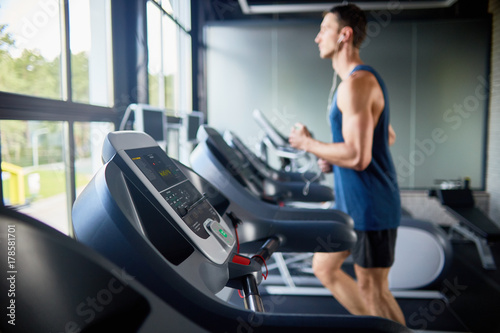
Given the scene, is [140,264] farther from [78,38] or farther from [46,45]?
[78,38]

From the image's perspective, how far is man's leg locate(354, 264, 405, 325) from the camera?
5.66ft

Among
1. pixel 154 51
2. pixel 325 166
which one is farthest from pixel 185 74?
pixel 325 166

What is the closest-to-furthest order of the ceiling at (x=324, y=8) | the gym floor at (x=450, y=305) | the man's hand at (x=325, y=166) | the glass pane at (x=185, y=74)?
the man's hand at (x=325, y=166) < the gym floor at (x=450, y=305) < the ceiling at (x=324, y=8) < the glass pane at (x=185, y=74)

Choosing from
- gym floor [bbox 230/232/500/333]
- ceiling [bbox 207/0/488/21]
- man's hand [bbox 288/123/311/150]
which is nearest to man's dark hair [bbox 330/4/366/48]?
man's hand [bbox 288/123/311/150]

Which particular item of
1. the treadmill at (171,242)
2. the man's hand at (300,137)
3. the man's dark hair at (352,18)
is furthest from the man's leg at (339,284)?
the man's dark hair at (352,18)

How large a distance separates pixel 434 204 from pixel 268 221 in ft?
13.9

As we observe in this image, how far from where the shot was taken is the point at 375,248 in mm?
1691

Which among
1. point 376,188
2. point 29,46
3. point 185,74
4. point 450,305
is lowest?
point 450,305

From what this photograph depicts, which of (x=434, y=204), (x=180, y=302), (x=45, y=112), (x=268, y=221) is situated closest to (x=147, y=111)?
(x=45, y=112)

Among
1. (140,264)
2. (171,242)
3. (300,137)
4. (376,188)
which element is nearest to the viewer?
(140,264)

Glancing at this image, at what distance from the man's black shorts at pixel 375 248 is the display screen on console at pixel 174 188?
0.88m

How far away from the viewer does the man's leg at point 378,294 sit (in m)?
1.73

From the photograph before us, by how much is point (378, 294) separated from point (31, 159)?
1.93 metres

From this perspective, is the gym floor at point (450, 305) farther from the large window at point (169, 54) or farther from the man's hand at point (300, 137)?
the large window at point (169, 54)
